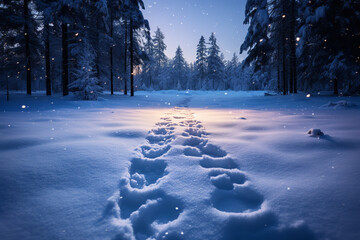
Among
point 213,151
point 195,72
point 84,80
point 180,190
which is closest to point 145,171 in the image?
point 180,190

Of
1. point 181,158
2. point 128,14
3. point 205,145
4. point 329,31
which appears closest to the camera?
point 181,158

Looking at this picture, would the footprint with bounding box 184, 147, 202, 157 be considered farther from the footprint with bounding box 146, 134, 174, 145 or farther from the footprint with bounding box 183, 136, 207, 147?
the footprint with bounding box 146, 134, 174, 145

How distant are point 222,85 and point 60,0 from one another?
190 ft

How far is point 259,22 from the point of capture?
1759 centimetres

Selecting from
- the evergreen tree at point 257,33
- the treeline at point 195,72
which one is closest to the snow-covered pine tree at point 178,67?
the treeline at point 195,72

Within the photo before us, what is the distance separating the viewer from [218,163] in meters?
2.69

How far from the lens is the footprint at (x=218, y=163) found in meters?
2.62

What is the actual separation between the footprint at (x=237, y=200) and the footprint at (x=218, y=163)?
2.03ft

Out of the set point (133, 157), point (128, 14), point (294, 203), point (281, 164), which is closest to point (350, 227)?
point (294, 203)

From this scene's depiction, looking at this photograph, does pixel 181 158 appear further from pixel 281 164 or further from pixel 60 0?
pixel 60 0

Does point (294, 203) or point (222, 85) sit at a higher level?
point (222, 85)

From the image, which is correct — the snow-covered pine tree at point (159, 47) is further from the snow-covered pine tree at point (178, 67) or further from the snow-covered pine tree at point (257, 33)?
the snow-covered pine tree at point (257, 33)

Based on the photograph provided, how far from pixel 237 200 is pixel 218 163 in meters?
0.86

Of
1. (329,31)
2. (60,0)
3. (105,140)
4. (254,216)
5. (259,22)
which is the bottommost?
(254,216)
